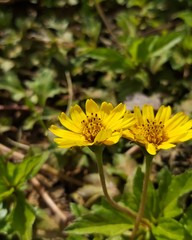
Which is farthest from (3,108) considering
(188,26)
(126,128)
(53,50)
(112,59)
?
(126,128)

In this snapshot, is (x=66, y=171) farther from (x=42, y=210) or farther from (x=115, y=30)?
(x=115, y=30)

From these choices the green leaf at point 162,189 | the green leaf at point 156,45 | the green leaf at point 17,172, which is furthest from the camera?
the green leaf at point 156,45

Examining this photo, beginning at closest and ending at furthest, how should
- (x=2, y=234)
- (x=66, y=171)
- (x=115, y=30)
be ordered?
(x=2, y=234) → (x=66, y=171) → (x=115, y=30)

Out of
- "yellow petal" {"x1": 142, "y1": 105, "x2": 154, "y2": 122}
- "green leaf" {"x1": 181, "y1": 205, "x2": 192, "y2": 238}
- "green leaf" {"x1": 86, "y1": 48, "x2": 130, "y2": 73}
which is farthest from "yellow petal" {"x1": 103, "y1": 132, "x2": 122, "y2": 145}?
"green leaf" {"x1": 86, "y1": 48, "x2": 130, "y2": 73}

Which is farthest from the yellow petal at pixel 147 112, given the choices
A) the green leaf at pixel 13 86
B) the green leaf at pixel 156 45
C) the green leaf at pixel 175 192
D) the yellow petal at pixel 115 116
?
the green leaf at pixel 13 86

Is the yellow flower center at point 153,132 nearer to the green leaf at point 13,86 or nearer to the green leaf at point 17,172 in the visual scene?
the green leaf at point 17,172

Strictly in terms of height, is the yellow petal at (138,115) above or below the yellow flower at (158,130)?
above
